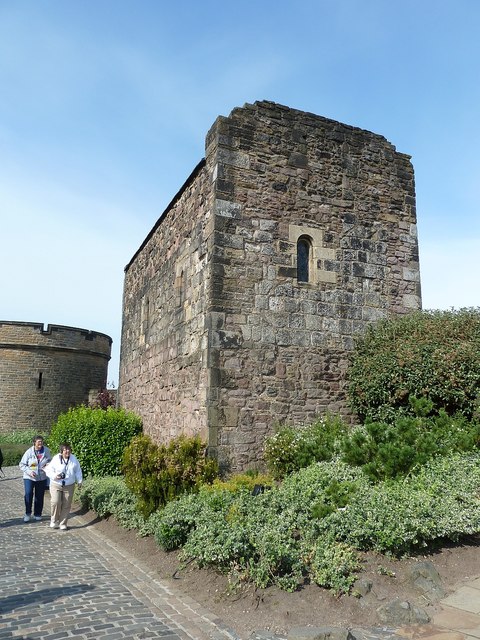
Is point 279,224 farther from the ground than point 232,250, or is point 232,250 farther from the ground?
point 279,224

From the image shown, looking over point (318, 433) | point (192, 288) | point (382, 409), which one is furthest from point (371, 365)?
point (192, 288)

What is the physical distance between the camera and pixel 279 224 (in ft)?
33.3

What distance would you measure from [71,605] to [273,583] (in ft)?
6.45

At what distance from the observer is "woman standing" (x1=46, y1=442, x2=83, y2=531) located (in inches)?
367

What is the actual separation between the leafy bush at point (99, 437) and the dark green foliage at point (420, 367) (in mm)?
5809

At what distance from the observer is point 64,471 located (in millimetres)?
9484

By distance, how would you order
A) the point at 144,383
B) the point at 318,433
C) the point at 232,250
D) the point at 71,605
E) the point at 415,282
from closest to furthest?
1. the point at 71,605
2. the point at 318,433
3. the point at 232,250
4. the point at 415,282
5. the point at 144,383

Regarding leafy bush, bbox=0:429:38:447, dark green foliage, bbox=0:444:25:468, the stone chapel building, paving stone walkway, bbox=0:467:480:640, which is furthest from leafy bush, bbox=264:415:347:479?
leafy bush, bbox=0:429:38:447

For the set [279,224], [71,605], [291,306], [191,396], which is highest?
[279,224]

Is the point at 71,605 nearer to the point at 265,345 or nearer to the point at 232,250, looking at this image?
the point at 265,345

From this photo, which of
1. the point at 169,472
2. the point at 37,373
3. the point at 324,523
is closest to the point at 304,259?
the point at 169,472

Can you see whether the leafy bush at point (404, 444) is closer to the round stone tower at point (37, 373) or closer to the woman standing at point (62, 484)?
the woman standing at point (62, 484)

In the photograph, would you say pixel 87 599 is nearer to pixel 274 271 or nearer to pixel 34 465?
pixel 34 465

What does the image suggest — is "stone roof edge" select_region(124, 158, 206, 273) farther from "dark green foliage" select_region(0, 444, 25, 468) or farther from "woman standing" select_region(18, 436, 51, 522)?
"dark green foliage" select_region(0, 444, 25, 468)
